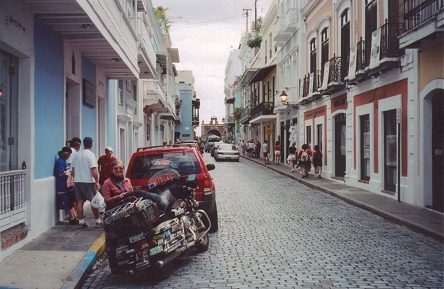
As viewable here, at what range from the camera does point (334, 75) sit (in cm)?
1925

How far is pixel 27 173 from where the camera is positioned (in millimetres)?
8109

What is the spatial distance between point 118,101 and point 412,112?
10.7 meters

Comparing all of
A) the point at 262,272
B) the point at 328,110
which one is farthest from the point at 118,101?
the point at 262,272

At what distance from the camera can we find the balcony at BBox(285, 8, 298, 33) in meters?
27.3

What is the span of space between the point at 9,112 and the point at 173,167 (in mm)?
2750

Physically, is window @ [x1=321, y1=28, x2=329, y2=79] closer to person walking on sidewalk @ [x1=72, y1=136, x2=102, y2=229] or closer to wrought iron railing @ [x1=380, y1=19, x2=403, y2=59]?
wrought iron railing @ [x1=380, y1=19, x2=403, y2=59]

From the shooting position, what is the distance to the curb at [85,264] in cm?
587

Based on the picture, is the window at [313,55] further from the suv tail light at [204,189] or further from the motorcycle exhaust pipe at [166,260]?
the motorcycle exhaust pipe at [166,260]

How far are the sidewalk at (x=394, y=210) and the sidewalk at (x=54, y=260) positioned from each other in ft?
18.6

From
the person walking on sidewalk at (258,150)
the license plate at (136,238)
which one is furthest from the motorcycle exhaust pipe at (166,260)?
the person walking on sidewalk at (258,150)

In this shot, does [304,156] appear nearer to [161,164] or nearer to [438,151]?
[438,151]

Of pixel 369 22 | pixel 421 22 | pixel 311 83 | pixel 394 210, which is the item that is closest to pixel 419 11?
pixel 421 22

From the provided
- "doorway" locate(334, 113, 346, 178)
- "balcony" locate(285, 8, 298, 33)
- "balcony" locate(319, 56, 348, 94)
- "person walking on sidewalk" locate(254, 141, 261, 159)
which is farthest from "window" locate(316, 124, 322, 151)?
"person walking on sidewalk" locate(254, 141, 261, 159)

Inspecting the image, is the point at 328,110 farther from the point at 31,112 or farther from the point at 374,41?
the point at 31,112
